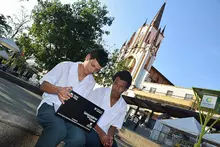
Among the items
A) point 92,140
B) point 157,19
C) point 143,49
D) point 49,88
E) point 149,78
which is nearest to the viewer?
point 49,88

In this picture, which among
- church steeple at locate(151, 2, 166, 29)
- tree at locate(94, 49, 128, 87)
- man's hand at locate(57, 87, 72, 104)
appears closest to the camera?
man's hand at locate(57, 87, 72, 104)

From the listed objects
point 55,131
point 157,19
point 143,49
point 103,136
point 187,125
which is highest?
point 157,19

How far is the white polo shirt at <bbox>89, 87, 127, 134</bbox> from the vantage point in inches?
107

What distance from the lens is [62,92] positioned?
6.42 feet

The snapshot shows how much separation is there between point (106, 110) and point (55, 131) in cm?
97

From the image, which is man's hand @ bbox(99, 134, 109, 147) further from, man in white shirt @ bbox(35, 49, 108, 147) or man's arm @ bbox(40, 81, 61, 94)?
man's arm @ bbox(40, 81, 61, 94)

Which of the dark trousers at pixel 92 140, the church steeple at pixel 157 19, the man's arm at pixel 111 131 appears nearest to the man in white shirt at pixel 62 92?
the dark trousers at pixel 92 140

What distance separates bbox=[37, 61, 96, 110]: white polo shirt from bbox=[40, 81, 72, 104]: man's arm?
0.10m

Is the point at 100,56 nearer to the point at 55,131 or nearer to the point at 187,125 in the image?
the point at 55,131

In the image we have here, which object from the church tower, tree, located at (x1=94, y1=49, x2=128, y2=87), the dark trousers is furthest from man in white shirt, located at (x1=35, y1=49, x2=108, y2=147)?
the church tower

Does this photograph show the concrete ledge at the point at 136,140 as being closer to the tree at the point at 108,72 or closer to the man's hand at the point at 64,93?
the tree at the point at 108,72

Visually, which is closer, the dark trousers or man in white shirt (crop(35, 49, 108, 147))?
man in white shirt (crop(35, 49, 108, 147))

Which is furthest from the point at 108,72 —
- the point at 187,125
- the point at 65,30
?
the point at 187,125

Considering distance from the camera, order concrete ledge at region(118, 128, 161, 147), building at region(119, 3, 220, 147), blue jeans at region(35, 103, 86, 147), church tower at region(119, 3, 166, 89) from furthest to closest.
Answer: church tower at region(119, 3, 166, 89) → building at region(119, 3, 220, 147) → concrete ledge at region(118, 128, 161, 147) → blue jeans at region(35, 103, 86, 147)
